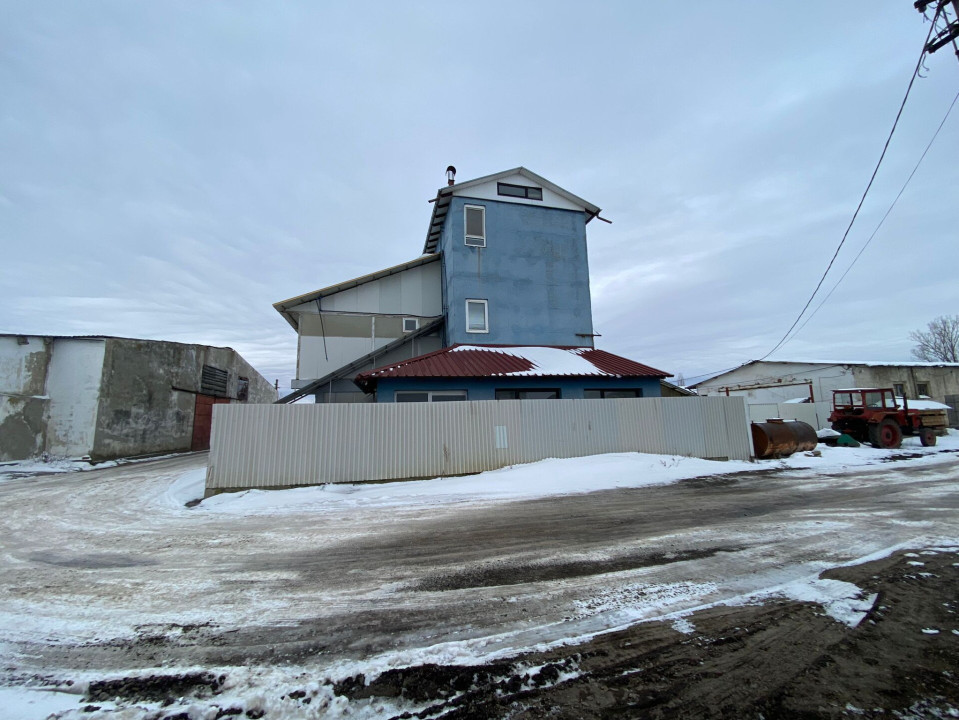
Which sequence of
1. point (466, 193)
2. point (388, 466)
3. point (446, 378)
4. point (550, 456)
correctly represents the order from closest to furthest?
point (388, 466)
point (550, 456)
point (446, 378)
point (466, 193)

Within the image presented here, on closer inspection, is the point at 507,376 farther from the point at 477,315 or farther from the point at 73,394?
the point at 73,394

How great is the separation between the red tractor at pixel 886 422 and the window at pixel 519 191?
16.4 meters

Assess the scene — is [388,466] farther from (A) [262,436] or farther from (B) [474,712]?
(B) [474,712]

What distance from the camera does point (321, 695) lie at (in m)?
2.44

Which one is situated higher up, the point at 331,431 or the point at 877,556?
the point at 331,431

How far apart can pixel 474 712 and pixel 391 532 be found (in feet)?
13.8

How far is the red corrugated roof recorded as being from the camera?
13.2 meters

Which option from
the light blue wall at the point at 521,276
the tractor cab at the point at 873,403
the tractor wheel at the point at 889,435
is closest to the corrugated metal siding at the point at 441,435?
the light blue wall at the point at 521,276

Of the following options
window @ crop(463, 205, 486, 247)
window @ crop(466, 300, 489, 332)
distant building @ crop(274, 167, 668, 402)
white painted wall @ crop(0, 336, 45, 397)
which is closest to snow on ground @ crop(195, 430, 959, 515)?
distant building @ crop(274, 167, 668, 402)

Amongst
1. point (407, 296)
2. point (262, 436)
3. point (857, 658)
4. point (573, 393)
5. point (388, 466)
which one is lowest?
point (857, 658)

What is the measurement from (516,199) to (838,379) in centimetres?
2659

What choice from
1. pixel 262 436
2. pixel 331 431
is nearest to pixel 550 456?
pixel 331 431

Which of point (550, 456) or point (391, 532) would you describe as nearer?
point (391, 532)

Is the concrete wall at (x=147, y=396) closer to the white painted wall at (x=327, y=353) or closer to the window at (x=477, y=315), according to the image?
the white painted wall at (x=327, y=353)
